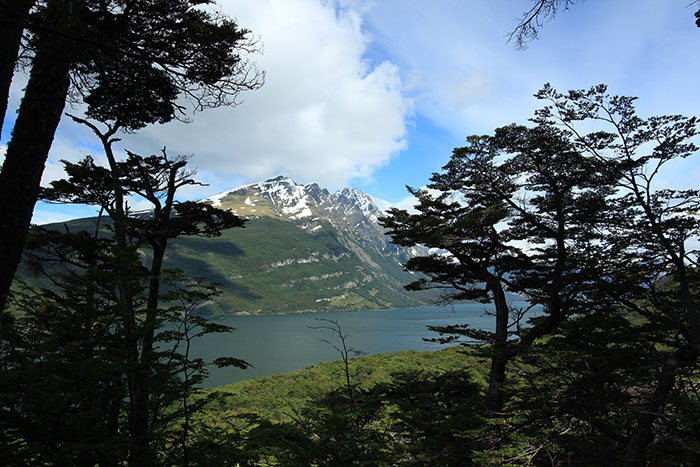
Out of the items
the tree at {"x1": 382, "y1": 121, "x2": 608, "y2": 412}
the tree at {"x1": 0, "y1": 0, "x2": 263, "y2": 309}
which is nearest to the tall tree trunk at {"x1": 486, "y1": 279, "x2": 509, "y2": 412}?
the tree at {"x1": 382, "y1": 121, "x2": 608, "y2": 412}

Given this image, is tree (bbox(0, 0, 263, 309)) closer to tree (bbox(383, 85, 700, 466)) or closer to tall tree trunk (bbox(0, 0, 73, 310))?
tall tree trunk (bbox(0, 0, 73, 310))

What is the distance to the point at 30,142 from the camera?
318 centimetres

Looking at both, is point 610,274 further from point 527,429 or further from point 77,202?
point 77,202

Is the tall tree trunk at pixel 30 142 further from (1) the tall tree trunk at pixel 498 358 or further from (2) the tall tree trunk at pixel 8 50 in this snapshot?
(1) the tall tree trunk at pixel 498 358

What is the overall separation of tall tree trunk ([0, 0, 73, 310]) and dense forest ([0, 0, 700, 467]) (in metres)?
0.02

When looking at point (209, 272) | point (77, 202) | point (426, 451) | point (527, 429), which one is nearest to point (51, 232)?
point (77, 202)

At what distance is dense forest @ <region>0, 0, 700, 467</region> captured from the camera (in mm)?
2980

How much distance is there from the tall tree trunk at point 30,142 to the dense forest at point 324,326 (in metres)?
0.02

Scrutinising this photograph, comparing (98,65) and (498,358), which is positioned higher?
(98,65)

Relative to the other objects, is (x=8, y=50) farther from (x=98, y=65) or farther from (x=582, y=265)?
(x=582, y=265)

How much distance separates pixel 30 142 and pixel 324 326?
404cm

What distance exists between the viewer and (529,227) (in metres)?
10.6

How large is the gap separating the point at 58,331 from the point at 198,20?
13.8 feet

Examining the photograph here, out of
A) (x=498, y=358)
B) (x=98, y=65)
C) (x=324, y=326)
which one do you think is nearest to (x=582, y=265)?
(x=498, y=358)
